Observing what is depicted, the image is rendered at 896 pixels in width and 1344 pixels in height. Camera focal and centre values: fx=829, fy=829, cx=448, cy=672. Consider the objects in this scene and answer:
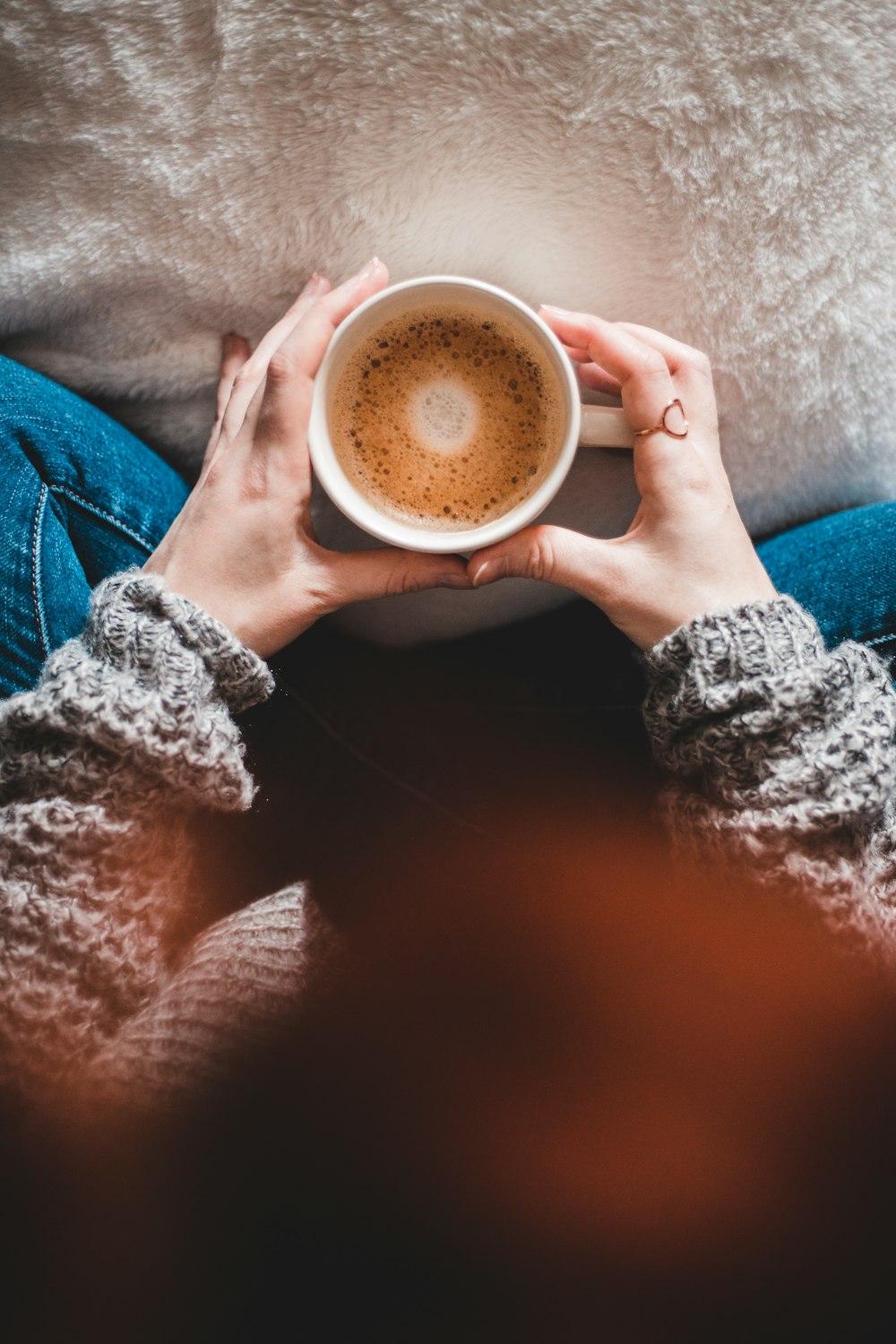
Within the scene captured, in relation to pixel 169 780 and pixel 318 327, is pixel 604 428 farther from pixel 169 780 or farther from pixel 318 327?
pixel 169 780

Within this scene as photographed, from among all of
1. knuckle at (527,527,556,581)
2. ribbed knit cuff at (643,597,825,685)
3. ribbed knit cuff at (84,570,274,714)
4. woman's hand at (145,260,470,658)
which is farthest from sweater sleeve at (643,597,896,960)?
ribbed knit cuff at (84,570,274,714)

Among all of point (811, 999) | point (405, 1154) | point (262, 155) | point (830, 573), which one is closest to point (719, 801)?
point (811, 999)

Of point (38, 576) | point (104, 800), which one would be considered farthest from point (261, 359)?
point (104, 800)

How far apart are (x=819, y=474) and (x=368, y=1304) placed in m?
0.93

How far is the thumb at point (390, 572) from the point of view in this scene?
27.1 inches

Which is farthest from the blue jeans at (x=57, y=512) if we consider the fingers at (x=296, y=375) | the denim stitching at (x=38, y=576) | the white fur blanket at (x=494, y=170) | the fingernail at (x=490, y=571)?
the fingernail at (x=490, y=571)

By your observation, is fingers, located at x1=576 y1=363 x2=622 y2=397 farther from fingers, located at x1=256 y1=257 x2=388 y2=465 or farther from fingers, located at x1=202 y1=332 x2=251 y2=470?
fingers, located at x1=202 y1=332 x2=251 y2=470

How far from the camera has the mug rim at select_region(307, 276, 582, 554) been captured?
2.08ft

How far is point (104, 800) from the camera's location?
0.67 m

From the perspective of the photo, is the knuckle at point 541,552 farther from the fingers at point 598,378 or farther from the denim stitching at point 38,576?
the denim stitching at point 38,576

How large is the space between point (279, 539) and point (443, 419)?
174mm

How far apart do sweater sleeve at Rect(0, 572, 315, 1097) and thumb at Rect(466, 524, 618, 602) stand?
21cm

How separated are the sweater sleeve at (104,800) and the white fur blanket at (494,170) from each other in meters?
0.35

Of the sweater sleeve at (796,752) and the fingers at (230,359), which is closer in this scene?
the sweater sleeve at (796,752)
